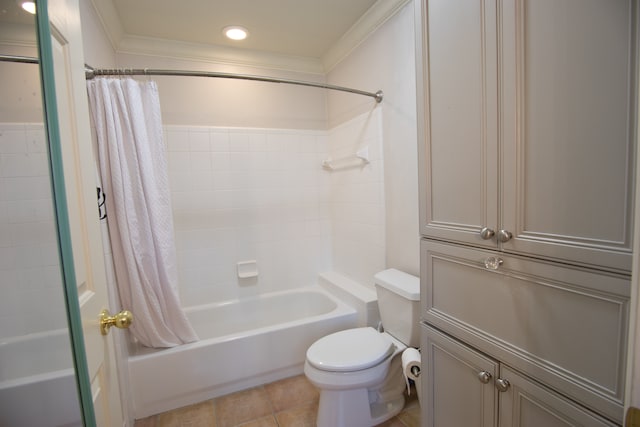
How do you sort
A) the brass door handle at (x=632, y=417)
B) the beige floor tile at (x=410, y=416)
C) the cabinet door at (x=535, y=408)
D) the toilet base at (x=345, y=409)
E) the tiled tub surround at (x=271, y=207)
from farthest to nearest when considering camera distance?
1. the tiled tub surround at (x=271, y=207)
2. the beige floor tile at (x=410, y=416)
3. the toilet base at (x=345, y=409)
4. the cabinet door at (x=535, y=408)
5. the brass door handle at (x=632, y=417)

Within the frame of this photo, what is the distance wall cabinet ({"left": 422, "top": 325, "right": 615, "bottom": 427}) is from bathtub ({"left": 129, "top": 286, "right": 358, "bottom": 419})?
106 cm

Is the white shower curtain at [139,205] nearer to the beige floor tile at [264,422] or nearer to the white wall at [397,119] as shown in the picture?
the beige floor tile at [264,422]

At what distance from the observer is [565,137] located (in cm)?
67

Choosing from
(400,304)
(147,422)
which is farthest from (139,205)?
(400,304)

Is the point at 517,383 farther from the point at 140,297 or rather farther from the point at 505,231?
the point at 140,297

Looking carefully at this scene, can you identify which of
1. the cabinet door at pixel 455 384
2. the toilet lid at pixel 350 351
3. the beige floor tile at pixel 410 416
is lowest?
the beige floor tile at pixel 410 416

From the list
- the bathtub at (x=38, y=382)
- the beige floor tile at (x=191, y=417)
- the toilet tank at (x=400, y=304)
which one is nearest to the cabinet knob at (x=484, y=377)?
the toilet tank at (x=400, y=304)

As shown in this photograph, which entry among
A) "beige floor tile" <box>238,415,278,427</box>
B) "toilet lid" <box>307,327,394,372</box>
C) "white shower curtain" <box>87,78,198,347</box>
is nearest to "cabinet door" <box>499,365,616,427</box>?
"toilet lid" <box>307,327,394,372</box>

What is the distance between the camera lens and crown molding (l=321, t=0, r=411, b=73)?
6.08ft

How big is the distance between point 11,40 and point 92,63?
1172 mm

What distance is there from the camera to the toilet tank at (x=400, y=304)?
1.58 meters

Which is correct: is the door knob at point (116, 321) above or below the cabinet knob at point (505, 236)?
below

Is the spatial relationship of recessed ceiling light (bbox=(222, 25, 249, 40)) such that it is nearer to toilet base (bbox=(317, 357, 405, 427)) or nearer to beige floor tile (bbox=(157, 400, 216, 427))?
toilet base (bbox=(317, 357, 405, 427))

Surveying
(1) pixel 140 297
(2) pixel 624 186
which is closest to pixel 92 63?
(1) pixel 140 297
